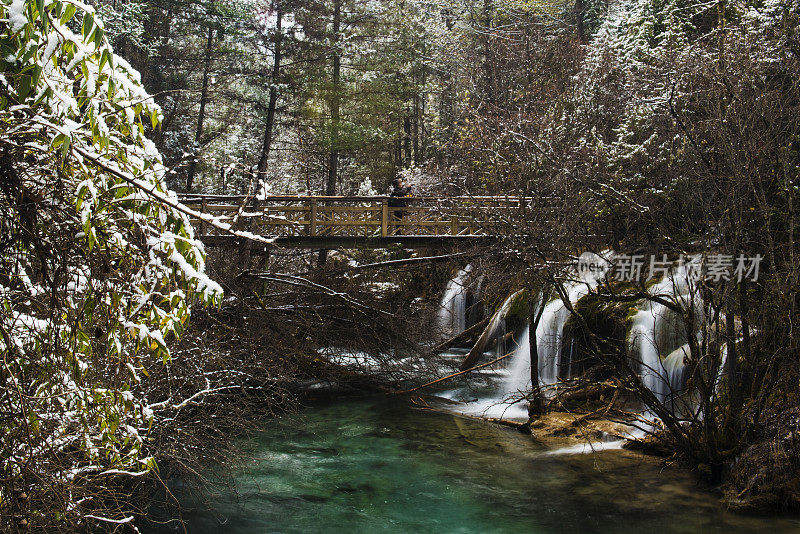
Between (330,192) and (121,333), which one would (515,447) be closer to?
(121,333)

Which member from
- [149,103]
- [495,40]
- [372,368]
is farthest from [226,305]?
[495,40]

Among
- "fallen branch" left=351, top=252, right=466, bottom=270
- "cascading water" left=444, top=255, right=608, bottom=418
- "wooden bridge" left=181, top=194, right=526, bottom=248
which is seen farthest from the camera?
"wooden bridge" left=181, top=194, right=526, bottom=248

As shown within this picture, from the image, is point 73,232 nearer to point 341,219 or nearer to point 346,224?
point 346,224

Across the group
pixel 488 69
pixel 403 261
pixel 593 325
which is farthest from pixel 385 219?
pixel 488 69

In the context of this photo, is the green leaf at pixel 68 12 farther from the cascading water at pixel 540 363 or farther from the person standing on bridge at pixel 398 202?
the person standing on bridge at pixel 398 202

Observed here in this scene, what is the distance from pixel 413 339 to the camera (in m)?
12.7

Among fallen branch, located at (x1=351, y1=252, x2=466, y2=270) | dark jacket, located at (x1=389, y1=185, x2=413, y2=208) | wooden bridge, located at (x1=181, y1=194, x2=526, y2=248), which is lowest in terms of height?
fallen branch, located at (x1=351, y1=252, x2=466, y2=270)

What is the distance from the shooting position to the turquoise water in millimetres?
8000

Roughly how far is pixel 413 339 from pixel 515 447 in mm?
2844

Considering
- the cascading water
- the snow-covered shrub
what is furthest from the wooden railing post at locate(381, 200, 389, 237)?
the snow-covered shrub

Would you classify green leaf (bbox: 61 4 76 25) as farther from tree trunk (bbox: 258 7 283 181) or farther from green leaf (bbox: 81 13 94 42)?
tree trunk (bbox: 258 7 283 181)

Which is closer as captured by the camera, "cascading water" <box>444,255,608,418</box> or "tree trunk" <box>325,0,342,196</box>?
"cascading water" <box>444,255,608,418</box>

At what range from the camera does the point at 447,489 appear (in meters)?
9.23

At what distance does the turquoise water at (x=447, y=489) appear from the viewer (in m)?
8.00
